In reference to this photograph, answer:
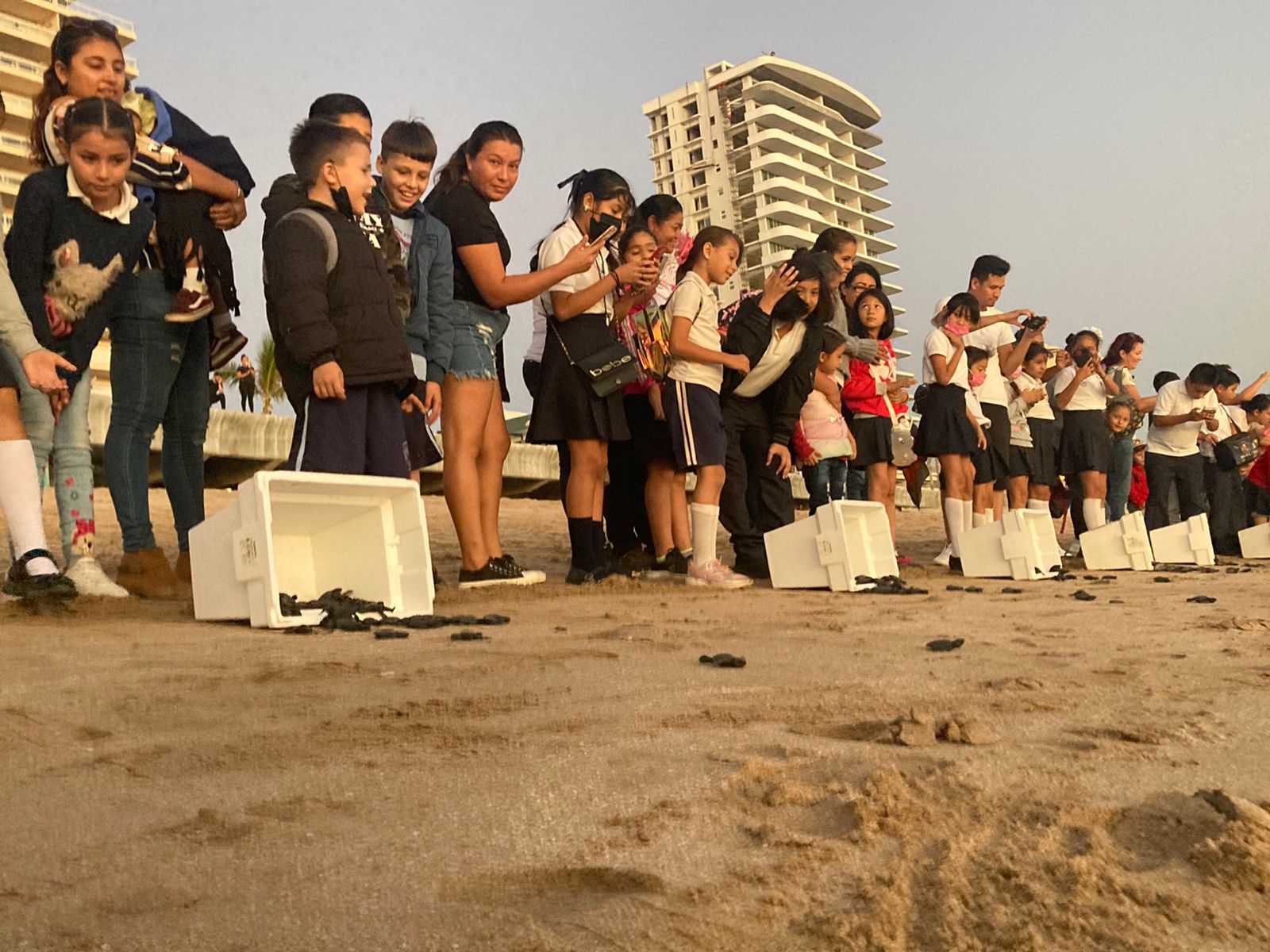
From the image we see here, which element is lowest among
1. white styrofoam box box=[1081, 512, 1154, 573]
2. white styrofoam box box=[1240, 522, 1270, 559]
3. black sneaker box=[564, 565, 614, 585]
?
white styrofoam box box=[1240, 522, 1270, 559]

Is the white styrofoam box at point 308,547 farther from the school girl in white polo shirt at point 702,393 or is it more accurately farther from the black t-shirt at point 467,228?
the school girl in white polo shirt at point 702,393

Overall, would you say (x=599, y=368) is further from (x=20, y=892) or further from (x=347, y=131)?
(x=20, y=892)

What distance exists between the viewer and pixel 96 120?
3.40 metres

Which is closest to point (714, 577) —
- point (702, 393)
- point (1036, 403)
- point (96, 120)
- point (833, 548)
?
point (833, 548)

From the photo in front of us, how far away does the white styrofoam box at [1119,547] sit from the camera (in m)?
7.28

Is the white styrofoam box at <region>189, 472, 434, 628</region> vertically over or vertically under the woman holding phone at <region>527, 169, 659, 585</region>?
under

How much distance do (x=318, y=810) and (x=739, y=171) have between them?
240ft

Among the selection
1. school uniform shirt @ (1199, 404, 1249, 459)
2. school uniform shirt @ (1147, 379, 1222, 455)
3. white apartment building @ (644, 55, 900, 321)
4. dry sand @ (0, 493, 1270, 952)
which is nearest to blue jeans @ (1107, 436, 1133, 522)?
school uniform shirt @ (1147, 379, 1222, 455)

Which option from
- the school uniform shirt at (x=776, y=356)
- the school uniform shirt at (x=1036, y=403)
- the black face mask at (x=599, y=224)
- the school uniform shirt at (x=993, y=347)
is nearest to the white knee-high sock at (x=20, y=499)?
the black face mask at (x=599, y=224)

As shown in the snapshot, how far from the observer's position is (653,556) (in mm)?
5480

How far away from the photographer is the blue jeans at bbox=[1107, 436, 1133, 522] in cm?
904

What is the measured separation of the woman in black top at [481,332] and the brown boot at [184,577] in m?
0.93

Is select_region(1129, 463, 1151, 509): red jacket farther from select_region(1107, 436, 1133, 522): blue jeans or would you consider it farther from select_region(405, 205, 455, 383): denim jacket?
select_region(405, 205, 455, 383): denim jacket

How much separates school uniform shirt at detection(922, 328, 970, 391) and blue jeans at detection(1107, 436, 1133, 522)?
9.37 feet
